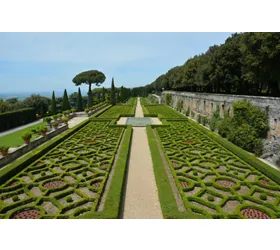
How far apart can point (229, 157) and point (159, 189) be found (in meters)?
5.55

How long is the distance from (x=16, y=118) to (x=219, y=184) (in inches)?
952

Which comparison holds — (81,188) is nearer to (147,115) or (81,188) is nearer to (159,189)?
(159,189)

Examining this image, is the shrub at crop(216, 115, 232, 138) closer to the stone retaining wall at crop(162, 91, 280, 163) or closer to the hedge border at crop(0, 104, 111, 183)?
the stone retaining wall at crop(162, 91, 280, 163)

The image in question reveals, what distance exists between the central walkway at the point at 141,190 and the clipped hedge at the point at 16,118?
1661 cm

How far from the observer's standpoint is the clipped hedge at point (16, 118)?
73.8 ft

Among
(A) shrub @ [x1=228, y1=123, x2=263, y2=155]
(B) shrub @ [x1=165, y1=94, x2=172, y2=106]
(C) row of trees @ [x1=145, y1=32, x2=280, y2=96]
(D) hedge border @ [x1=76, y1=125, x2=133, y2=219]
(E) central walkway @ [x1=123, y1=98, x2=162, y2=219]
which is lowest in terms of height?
(E) central walkway @ [x1=123, y1=98, x2=162, y2=219]

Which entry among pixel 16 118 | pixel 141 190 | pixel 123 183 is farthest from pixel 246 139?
pixel 16 118

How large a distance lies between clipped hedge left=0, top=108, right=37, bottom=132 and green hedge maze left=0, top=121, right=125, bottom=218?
42.1 ft

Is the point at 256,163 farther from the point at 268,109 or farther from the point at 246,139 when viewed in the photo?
the point at 268,109

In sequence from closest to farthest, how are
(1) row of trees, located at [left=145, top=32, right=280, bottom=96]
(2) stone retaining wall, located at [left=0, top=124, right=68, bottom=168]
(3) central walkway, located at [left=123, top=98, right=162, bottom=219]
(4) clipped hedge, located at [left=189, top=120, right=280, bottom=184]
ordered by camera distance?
(3) central walkway, located at [left=123, top=98, right=162, bottom=219]
(4) clipped hedge, located at [left=189, top=120, right=280, bottom=184]
(2) stone retaining wall, located at [left=0, top=124, right=68, bottom=168]
(1) row of trees, located at [left=145, top=32, right=280, bottom=96]

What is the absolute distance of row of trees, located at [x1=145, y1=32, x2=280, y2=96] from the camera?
17141 millimetres

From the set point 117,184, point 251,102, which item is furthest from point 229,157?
point 117,184

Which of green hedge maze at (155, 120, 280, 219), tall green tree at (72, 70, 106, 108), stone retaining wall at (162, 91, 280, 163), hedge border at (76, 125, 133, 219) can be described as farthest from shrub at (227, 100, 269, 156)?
tall green tree at (72, 70, 106, 108)

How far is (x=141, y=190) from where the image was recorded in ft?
26.3
